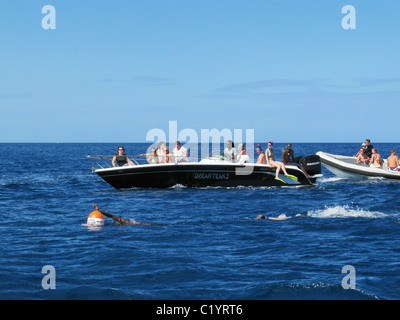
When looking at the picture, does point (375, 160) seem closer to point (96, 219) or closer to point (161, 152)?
point (161, 152)

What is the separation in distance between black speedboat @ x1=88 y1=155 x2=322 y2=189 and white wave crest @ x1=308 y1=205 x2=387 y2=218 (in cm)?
561

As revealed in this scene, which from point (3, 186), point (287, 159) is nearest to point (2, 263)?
point (287, 159)

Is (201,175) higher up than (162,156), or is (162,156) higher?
(162,156)

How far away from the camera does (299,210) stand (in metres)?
16.8

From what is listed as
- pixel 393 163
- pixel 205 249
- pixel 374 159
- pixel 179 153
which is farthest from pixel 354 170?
pixel 205 249

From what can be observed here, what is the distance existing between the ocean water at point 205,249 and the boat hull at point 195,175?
7.14 feet

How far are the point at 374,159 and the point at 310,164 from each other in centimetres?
464

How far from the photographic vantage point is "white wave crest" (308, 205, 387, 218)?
50.8ft

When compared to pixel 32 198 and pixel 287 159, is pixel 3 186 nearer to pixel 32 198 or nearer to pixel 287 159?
pixel 32 198

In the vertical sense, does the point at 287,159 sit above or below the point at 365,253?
above

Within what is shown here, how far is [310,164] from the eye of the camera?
75.2ft

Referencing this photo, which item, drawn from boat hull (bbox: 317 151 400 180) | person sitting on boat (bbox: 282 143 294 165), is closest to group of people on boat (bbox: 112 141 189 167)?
person sitting on boat (bbox: 282 143 294 165)
